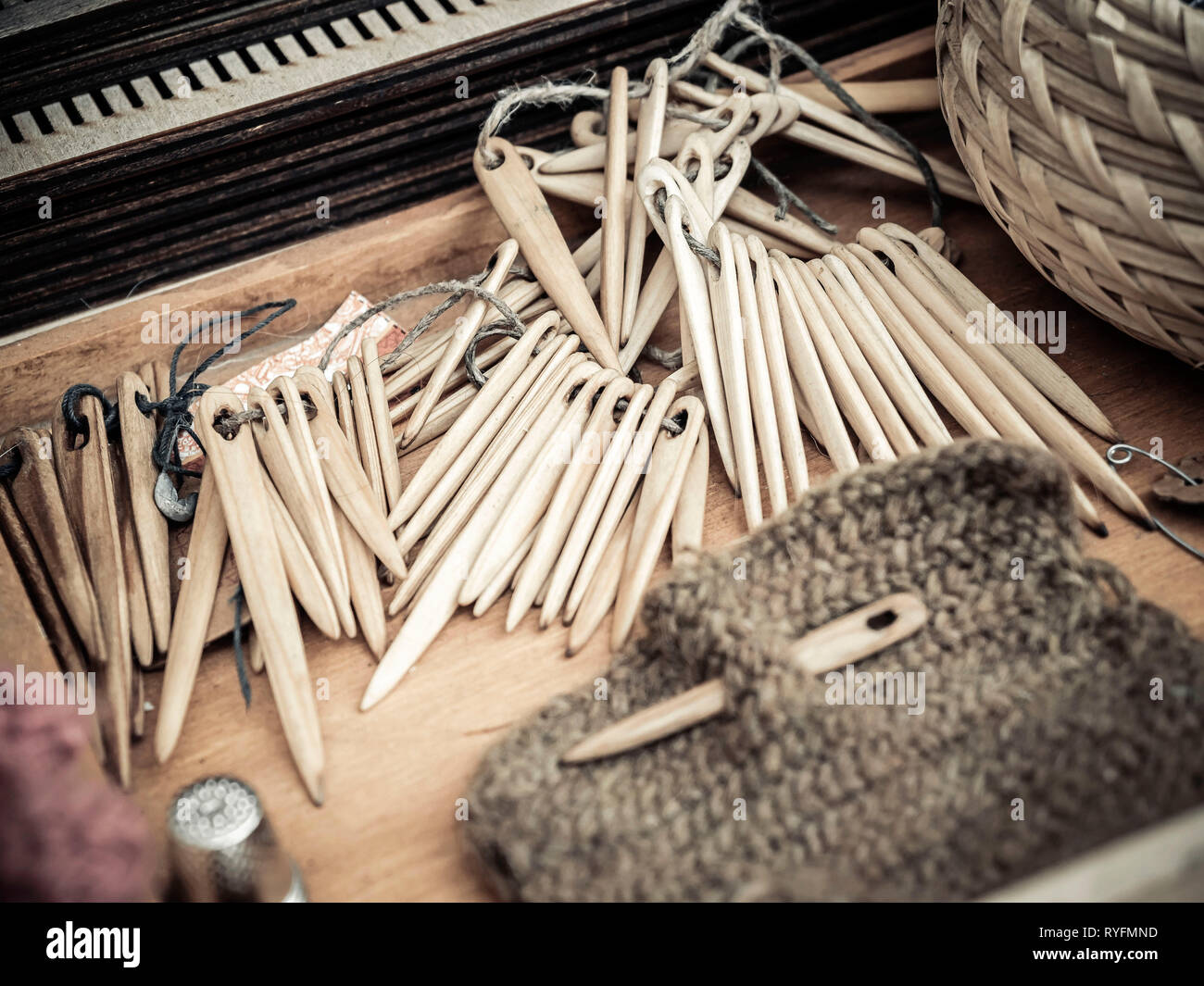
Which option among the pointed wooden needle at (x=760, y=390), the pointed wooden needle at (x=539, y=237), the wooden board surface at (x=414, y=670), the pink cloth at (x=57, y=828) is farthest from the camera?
the pointed wooden needle at (x=539, y=237)

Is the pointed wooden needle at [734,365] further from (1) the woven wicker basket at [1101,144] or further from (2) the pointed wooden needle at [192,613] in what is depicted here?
(2) the pointed wooden needle at [192,613]

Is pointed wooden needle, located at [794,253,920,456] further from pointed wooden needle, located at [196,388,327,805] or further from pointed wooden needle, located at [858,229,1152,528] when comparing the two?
pointed wooden needle, located at [196,388,327,805]

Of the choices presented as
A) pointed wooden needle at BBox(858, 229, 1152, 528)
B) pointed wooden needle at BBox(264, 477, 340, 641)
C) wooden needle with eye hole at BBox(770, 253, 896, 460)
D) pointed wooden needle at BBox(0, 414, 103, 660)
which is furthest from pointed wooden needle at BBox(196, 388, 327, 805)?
pointed wooden needle at BBox(858, 229, 1152, 528)

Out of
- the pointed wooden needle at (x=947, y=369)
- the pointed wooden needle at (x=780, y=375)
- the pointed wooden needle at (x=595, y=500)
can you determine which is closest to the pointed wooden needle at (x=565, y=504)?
the pointed wooden needle at (x=595, y=500)

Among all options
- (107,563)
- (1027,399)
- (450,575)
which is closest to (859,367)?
(1027,399)

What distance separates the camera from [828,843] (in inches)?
20.8

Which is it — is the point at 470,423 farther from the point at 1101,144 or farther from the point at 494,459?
the point at 1101,144

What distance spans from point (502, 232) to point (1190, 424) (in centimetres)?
65

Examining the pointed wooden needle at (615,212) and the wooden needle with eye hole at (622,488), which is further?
the pointed wooden needle at (615,212)

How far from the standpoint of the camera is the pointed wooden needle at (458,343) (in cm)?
78

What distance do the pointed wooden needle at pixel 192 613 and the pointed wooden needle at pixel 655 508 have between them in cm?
29
